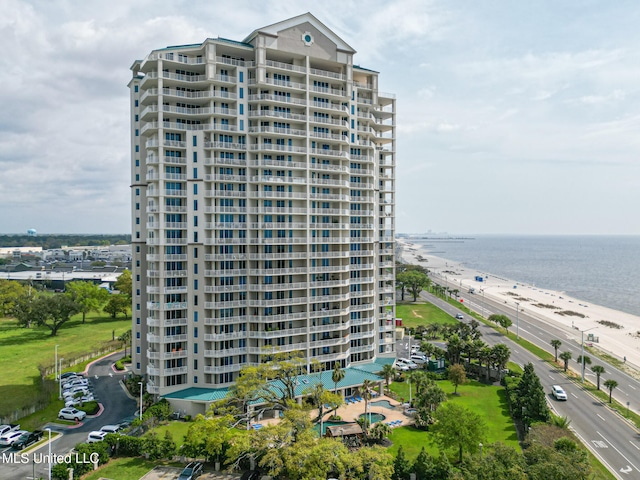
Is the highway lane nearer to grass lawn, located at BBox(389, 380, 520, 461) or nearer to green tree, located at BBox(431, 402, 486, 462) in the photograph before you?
grass lawn, located at BBox(389, 380, 520, 461)

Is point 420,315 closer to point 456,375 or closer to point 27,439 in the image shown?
point 456,375

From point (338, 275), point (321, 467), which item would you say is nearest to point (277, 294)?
point (338, 275)

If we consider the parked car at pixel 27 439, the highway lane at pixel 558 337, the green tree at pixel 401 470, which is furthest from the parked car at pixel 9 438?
the highway lane at pixel 558 337

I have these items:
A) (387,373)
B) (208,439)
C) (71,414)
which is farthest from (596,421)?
(71,414)

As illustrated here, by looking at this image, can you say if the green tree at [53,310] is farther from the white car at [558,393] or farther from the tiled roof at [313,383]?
the white car at [558,393]

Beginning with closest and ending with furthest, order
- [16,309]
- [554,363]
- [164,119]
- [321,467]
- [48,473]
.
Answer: [321,467]
[48,473]
[164,119]
[554,363]
[16,309]

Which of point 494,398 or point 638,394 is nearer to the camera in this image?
point 494,398

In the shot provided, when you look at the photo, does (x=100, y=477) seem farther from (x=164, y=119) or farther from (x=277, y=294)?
(x=164, y=119)
